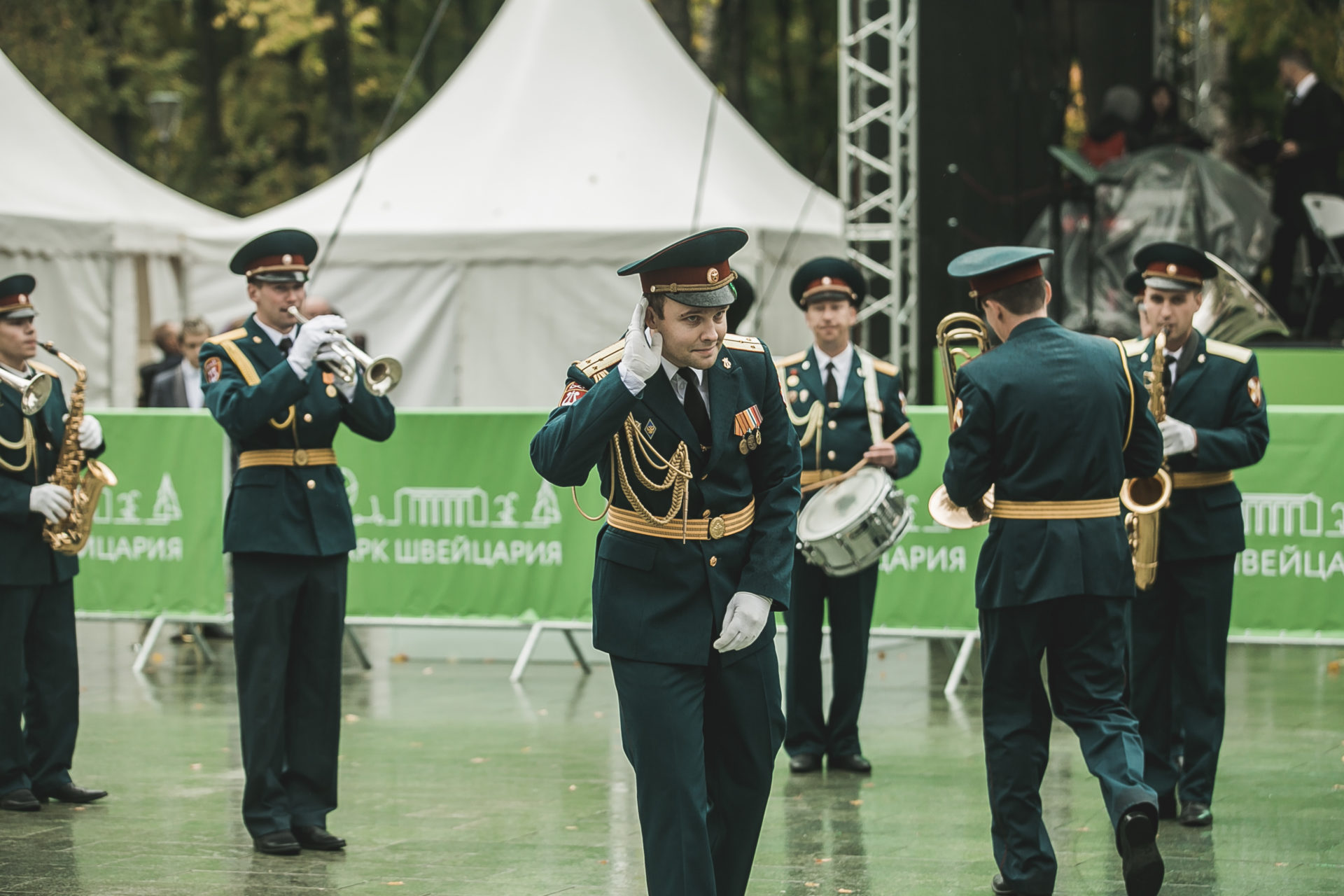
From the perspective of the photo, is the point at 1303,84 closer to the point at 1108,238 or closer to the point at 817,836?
the point at 1108,238

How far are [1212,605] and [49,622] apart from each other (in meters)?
4.98

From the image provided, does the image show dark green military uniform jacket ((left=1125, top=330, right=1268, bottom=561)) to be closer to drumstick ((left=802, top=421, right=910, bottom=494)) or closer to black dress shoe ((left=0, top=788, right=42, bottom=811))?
drumstick ((left=802, top=421, right=910, bottom=494))

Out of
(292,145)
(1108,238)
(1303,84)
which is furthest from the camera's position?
(292,145)

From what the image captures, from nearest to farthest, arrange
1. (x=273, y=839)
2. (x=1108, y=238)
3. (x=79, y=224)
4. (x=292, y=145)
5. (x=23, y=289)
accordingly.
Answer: (x=273, y=839) → (x=23, y=289) → (x=1108, y=238) → (x=79, y=224) → (x=292, y=145)

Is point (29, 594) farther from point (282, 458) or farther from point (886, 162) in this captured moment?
point (886, 162)

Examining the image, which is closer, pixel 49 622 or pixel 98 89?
pixel 49 622

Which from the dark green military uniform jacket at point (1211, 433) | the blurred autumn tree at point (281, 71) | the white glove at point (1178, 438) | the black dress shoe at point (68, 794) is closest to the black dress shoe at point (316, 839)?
the black dress shoe at point (68, 794)

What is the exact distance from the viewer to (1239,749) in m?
8.71

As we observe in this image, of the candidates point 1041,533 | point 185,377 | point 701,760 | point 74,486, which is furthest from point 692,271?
point 185,377

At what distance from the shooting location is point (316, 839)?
275 inches

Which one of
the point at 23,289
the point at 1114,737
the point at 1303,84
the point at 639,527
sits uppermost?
the point at 1303,84

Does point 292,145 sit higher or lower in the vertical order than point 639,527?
higher

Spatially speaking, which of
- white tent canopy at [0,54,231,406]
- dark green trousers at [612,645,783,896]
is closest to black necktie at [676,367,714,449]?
dark green trousers at [612,645,783,896]

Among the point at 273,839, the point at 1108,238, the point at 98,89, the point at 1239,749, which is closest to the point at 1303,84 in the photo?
the point at 1108,238
